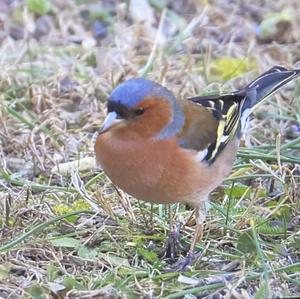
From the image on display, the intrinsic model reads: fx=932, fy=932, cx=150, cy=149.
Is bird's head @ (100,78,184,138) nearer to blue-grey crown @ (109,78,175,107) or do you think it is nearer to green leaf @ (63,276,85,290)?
blue-grey crown @ (109,78,175,107)

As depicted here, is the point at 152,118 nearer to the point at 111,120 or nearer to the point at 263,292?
the point at 111,120

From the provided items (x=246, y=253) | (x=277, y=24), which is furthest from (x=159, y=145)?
(x=277, y=24)

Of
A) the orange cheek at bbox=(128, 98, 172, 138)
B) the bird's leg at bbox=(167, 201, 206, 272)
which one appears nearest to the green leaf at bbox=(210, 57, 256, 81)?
the bird's leg at bbox=(167, 201, 206, 272)

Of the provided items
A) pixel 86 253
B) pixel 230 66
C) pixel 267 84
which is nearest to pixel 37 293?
pixel 86 253

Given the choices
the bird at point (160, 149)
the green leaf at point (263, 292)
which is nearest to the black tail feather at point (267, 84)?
the bird at point (160, 149)

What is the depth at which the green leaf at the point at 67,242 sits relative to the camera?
3.68m

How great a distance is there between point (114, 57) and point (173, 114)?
2.08 meters

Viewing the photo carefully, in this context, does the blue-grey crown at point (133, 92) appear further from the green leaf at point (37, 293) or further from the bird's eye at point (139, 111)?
the green leaf at point (37, 293)

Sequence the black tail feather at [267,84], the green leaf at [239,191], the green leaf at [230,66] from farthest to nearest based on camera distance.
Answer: the green leaf at [230,66]
the black tail feather at [267,84]
the green leaf at [239,191]

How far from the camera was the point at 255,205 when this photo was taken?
4.11 m

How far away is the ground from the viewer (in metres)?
3.46

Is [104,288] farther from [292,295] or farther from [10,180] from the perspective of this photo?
[10,180]

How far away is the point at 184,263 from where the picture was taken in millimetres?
3578

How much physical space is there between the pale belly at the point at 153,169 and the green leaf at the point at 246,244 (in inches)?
9.8
